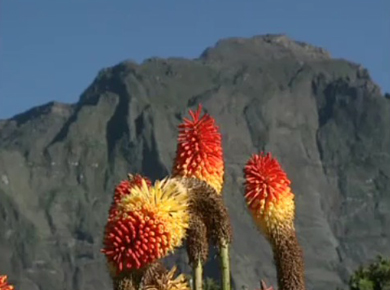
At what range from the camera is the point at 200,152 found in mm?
9086

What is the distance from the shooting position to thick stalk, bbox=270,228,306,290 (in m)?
9.29

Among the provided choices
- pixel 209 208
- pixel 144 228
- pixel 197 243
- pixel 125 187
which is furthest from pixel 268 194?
pixel 144 228

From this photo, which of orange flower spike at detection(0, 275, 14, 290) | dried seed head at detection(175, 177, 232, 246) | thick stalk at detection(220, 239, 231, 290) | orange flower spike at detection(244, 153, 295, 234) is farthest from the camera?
orange flower spike at detection(244, 153, 295, 234)

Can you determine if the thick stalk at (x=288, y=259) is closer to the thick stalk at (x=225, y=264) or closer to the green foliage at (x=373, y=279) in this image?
the thick stalk at (x=225, y=264)

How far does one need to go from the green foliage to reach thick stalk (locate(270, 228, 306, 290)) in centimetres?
8075

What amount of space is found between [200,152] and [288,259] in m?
1.12

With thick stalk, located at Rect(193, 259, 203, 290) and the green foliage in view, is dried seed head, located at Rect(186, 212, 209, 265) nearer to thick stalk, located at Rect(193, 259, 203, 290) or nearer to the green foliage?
thick stalk, located at Rect(193, 259, 203, 290)

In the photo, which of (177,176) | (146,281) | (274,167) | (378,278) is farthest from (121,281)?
(378,278)

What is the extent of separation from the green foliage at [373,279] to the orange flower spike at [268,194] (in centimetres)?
8083

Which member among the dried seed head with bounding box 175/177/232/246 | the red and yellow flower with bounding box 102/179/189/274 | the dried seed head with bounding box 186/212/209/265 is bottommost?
the red and yellow flower with bounding box 102/179/189/274

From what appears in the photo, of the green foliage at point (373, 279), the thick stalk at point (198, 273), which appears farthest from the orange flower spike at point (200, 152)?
the green foliage at point (373, 279)

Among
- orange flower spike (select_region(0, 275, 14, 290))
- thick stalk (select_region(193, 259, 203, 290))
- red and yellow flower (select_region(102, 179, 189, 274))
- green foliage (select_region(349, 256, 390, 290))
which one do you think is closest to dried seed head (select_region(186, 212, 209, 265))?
thick stalk (select_region(193, 259, 203, 290))

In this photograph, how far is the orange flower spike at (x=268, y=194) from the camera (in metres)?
9.22

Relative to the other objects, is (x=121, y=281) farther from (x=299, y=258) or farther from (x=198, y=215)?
(x=299, y=258)
